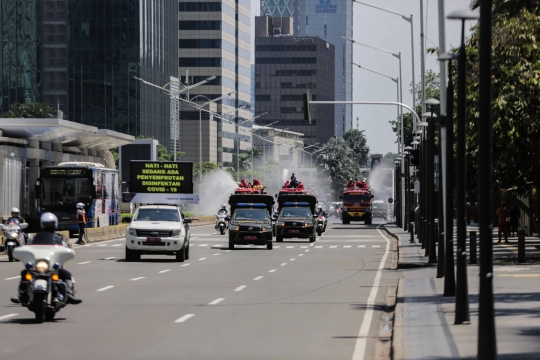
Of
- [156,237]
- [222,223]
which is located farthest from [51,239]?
[222,223]

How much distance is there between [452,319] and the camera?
17.0 m

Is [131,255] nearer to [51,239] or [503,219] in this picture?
[51,239]

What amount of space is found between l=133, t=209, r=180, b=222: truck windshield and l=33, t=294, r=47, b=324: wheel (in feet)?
63.8

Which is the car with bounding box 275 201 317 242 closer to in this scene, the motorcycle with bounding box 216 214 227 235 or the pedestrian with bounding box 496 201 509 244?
the pedestrian with bounding box 496 201 509 244

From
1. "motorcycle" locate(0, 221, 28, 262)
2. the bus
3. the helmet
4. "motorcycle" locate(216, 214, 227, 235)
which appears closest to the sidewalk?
the helmet

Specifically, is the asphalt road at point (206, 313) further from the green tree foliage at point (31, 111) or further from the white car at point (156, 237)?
the green tree foliage at point (31, 111)

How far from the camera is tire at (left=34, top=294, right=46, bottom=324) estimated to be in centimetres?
1676

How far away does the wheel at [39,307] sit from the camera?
55.0 ft

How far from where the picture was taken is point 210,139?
169 meters

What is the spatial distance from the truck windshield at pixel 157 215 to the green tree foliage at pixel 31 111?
86164mm

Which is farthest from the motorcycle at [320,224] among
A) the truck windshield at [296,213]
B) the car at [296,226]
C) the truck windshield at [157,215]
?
the truck windshield at [157,215]

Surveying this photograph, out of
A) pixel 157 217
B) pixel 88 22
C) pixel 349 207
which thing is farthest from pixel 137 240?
pixel 88 22

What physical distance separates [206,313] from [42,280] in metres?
3.17

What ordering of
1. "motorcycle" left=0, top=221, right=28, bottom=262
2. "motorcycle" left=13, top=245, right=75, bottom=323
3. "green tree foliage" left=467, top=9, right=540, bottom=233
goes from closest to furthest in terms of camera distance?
"motorcycle" left=13, top=245, right=75, bottom=323
"green tree foliage" left=467, top=9, right=540, bottom=233
"motorcycle" left=0, top=221, right=28, bottom=262
